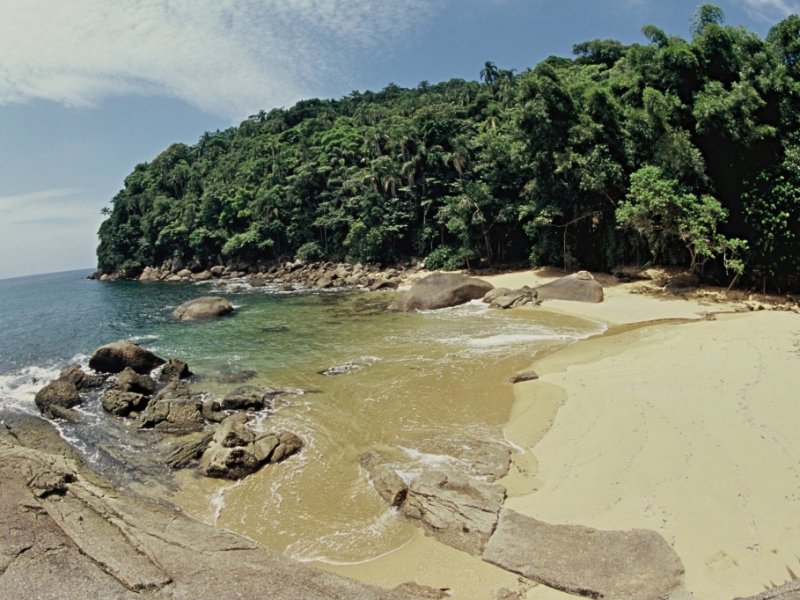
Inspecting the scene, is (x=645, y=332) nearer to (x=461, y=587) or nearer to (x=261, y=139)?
(x=461, y=587)

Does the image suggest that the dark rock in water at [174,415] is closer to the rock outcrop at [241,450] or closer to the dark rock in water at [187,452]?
the dark rock in water at [187,452]

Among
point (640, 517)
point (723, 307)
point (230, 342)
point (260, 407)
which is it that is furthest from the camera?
point (230, 342)

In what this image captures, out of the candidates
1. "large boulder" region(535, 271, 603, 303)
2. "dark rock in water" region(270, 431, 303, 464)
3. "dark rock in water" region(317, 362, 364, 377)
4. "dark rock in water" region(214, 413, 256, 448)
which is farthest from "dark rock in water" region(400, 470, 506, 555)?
"large boulder" region(535, 271, 603, 303)

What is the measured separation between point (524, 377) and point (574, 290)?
47.5 feet

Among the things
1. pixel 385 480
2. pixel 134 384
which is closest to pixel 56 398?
pixel 134 384

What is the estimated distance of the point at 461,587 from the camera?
649 cm

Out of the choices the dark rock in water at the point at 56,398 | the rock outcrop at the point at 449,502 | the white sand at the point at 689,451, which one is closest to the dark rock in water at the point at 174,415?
→ the dark rock in water at the point at 56,398

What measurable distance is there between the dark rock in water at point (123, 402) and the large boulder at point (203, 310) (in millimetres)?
16781

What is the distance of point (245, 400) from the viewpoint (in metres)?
14.5

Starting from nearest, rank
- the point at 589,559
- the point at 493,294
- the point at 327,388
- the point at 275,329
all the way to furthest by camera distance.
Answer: the point at 589,559
the point at 327,388
the point at 275,329
the point at 493,294

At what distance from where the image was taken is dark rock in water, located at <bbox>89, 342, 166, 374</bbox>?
65.0ft

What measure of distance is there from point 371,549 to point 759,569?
5847 mm

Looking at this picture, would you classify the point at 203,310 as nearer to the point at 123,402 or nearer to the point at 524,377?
the point at 123,402

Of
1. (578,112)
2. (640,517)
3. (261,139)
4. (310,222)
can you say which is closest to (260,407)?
(640,517)
